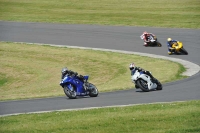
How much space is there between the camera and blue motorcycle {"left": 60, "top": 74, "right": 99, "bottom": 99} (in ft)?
74.9

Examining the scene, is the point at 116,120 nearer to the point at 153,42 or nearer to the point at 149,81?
the point at 149,81

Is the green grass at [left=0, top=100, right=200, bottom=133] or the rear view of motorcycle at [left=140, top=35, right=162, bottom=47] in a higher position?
the rear view of motorcycle at [left=140, top=35, right=162, bottom=47]

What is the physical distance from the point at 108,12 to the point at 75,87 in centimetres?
3784

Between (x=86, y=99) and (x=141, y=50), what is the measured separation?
17.8 m

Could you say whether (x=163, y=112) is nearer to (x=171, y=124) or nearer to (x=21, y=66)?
(x=171, y=124)

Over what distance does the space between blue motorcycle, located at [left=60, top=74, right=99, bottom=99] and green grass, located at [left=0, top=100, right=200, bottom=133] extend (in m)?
3.83

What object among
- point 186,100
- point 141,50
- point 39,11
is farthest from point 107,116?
point 39,11

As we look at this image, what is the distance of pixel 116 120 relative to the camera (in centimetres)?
1678

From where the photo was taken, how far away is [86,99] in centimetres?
2284

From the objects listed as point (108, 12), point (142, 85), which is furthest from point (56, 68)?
point (108, 12)

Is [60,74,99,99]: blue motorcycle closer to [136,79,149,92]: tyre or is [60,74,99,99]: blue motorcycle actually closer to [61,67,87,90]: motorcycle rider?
[61,67,87,90]: motorcycle rider

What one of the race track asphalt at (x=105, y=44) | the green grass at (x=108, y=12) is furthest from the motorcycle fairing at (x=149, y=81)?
the green grass at (x=108, y=12)

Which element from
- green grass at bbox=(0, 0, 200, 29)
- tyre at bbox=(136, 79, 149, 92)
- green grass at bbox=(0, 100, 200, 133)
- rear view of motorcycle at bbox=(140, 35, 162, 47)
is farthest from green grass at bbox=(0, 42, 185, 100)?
green grass at bbox=(0, 0, 200, 29)

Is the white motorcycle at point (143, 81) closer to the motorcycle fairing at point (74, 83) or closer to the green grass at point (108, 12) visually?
the motorcycle fairing at point (74, 83)
